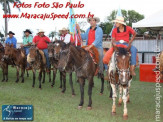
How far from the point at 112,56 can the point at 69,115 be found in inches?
77.4

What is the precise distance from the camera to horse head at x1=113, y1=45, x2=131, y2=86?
6.18m

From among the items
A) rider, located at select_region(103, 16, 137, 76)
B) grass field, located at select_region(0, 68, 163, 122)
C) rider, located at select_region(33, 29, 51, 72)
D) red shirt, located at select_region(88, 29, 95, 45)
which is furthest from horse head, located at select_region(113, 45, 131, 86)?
rider, located at select_region(33, 29, 51, 72)

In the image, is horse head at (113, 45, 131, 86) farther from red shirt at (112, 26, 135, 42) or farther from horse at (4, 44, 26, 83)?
horse at (4, 44, 26, 83)

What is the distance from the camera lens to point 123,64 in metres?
6.23

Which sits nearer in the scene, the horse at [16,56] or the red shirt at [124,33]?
the red shirt at [124,33]

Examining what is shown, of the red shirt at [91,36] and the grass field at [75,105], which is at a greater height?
the red shirt at [91,36]

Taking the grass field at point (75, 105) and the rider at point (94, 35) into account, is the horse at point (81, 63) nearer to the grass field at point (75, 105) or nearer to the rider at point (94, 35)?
the rider at point (94, 35)

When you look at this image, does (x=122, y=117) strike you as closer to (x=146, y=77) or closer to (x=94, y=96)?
(x=94, y=96)

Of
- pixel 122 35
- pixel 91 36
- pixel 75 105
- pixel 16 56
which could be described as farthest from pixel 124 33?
pixel 16 56

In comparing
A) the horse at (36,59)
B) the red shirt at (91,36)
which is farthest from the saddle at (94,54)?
the horse at (36,59)

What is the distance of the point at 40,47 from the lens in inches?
488

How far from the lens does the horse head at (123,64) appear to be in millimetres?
6177

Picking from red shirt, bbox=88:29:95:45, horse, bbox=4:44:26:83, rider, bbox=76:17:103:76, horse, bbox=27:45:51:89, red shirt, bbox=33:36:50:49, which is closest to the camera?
rider, bbox=76:17:103:76

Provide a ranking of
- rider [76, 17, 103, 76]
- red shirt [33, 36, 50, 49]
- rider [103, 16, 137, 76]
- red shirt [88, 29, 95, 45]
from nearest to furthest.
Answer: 1. rider [103, 16, 137, 76]
2. rider [76, 17, 103, 76]
3. red shirt [88, 29, 95, 45]
4. red shirt [33, 36, 50, 49]
